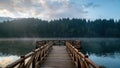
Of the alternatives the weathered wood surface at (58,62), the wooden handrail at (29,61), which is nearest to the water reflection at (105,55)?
the weathered wood surface at (58,62)

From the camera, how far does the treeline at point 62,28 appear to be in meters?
172

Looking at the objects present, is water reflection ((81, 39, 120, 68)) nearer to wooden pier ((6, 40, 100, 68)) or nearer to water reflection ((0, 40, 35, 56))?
wooden pier ((6, 40, 100, 68))

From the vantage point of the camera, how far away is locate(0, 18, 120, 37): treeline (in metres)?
172

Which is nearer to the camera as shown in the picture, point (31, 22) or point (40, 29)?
point (40, 29)

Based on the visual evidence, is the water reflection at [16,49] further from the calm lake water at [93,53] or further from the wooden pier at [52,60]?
the wooden pier at [52,60]

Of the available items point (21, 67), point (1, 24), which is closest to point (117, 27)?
point (1, 24)

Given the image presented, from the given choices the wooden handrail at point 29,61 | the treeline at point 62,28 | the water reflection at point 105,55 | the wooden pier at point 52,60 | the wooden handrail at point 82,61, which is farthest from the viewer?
the treeline at point 62,28

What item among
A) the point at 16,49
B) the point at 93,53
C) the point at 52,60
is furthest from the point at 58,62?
the point at 16,49

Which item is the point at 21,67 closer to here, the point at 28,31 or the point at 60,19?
the point at 28,31

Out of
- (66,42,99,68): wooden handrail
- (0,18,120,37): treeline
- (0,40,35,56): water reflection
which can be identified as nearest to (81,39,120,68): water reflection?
(0,40,35,56): water reflection

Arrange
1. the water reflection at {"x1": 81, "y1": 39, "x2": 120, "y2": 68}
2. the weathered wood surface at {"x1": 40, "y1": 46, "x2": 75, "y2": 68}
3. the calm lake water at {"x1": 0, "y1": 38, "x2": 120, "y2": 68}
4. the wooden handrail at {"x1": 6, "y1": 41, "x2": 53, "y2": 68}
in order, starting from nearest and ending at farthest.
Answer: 1. the wooden handrail at {"x1": 6, "y1": 41, "x2": 53, "y2": 68}
2. the weathered wood surface at {"x1": 40, "y1": 46, "x2": 75, "y2": 68}
3. the water reflection at {"x1": 81, "y1": 39, "x2": 120, "y2": 68}
4. the calm lake water at {"x1": 0, "y1": 38, "x2": 120, "y2": 68}

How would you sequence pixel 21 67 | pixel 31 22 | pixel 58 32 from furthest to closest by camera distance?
pixel 31 22 < pixel 58 32 < pixel 21 67

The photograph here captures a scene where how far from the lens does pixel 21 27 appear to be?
181125 mm

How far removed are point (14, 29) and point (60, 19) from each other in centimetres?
4196
